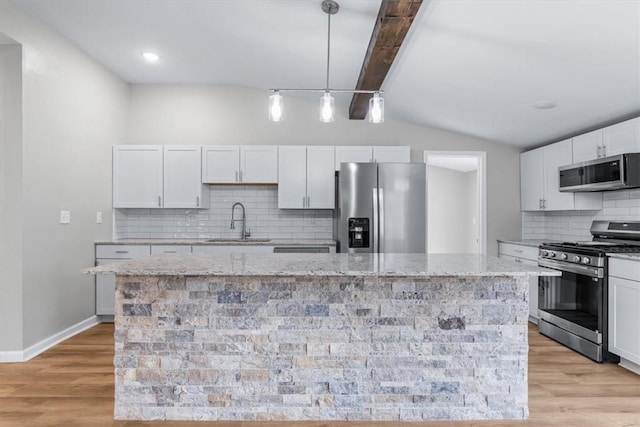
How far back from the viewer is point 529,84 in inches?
132

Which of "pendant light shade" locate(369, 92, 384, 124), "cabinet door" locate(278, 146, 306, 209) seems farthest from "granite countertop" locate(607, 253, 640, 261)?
"cabinet door" locate(278, 146, 306, 209)

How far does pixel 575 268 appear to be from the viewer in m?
3.34

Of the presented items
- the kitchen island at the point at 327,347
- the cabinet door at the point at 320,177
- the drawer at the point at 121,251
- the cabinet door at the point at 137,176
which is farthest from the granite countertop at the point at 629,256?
the cabinet door at the point at 137,176

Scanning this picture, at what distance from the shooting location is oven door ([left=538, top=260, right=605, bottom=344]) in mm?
3125

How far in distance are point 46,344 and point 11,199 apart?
1.28 metres

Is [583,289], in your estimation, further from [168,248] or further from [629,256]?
[168,248]

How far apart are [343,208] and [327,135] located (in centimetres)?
124

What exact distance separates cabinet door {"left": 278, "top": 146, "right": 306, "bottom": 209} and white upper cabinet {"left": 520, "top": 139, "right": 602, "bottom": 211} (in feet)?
8.96

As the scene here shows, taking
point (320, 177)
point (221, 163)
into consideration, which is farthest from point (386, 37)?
point (221, 163)

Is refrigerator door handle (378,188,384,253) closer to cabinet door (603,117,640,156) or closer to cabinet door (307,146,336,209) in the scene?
cabinet door (307,146,336,209)

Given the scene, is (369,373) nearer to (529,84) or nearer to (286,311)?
(286,311)

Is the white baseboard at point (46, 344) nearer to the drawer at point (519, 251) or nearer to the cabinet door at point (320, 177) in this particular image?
the cabinet door at point (320, 177)

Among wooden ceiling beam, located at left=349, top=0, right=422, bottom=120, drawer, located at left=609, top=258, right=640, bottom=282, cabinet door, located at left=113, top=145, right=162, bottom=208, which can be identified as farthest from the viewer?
cabinet door, located at left=113, top=145, right=162, bottom=208

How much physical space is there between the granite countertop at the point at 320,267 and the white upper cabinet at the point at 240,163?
2230 millimetres
